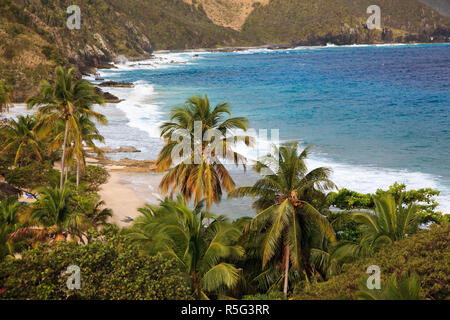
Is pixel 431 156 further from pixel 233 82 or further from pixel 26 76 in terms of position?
pixel 233 82

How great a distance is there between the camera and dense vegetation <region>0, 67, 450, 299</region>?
1034cm

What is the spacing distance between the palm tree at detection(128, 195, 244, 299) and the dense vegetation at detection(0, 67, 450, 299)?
0.11 feet

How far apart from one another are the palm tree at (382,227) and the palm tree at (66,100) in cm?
1392

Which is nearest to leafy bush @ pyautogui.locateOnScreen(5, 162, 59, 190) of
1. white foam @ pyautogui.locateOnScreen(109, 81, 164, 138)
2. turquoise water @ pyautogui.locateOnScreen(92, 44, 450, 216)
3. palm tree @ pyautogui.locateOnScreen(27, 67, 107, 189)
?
palm tree @ pyautogui.locateOnScreen(27, 67, 107, 189)

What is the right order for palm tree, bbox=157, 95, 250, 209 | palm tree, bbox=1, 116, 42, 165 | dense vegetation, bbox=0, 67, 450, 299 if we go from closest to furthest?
dense vegetation, bbox=0, 67, 450, 299
palm tree, bbox=157, 95, 250, 209
palm tree, bbox=1, 116, 42, 165

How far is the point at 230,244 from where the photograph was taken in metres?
13.4

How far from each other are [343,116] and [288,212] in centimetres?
4576

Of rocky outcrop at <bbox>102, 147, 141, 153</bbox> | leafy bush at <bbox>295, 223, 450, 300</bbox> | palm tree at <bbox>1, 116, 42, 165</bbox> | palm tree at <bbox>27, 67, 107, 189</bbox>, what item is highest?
palm tree at <bbox>27, 67, 107, 189</bbox>

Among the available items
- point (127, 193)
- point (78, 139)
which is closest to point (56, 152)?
point (127, 193)

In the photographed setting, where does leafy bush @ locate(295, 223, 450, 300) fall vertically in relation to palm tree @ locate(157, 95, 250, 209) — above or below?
below

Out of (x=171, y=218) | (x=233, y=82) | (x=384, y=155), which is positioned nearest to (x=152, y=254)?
(x=171, y=218)

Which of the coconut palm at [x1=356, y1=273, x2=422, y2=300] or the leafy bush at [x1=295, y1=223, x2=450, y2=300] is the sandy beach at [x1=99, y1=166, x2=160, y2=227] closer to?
the leafy bush at [x1=295, y1=223, x2=450, y2=300]

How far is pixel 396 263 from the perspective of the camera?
11.1 meters

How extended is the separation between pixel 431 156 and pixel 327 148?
8.76m
